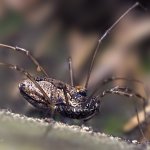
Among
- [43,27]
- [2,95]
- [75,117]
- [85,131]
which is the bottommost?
[85,131]

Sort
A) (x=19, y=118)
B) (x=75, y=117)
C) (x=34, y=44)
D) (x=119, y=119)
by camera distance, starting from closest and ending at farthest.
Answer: (x=19, y=118)
(x=75, y=117)
(x=119, y=119)
(x=34, y=44)

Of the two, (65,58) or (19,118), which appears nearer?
(19,118)

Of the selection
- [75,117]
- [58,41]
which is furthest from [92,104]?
[58,41]

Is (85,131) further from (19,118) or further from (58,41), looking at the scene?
(58,41)

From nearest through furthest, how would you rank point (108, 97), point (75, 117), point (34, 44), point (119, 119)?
point (75, 117) < point (119, 119) < point (108, 97) < point (34, 44)

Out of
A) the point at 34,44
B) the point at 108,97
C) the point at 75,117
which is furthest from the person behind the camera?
the point at 34,44

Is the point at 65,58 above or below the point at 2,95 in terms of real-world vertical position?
above

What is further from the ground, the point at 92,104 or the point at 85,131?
the point at 92,104

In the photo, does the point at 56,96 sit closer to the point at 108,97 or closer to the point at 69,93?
the point at 69,93

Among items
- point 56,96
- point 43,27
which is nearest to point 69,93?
point 56,96
